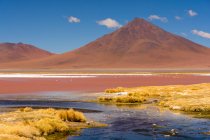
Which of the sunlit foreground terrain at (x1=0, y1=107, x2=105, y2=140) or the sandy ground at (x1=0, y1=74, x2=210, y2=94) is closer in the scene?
the sunlit foreground terrain at (x1=0, y1=107, x2=105, y2=140)

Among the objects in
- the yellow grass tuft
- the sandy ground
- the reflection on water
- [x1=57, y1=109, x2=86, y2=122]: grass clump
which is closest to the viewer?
the yellow grass tuft

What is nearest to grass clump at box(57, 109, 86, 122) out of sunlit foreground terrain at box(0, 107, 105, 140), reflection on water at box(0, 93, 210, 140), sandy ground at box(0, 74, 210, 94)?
sunlit foreground terrain at box(0, 107, 105, 140)

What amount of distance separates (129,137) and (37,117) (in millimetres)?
6270

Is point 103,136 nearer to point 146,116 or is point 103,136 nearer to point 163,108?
point 146,116

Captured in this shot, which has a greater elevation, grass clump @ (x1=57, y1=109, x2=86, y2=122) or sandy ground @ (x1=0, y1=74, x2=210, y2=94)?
sandy ground @ (x1=0, y1=74, x2=210, y2=94)

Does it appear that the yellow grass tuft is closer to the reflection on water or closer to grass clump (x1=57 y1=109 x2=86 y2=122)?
grass clump (x1=57 y1=109 x2=86 y2=122)

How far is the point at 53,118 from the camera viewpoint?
74.8ft

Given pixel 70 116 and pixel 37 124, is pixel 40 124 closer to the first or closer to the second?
pixel 37 124

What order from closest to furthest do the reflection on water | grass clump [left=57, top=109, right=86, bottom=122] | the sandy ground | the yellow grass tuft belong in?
the yellow grass tuft → the reflection on water → grass clump [left=57, top=109, right=86, bottom=122] → the sandy ground

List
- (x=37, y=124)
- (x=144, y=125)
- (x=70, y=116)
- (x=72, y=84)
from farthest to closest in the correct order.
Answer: (x=72, y=84)
(x=70, y=116)
(x=144, y=125)
(x=37, y=124)

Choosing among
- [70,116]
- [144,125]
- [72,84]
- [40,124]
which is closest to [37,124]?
[40,124]

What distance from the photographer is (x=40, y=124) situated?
20734 millimetres

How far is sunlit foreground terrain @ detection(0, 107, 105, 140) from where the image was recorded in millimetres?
18578

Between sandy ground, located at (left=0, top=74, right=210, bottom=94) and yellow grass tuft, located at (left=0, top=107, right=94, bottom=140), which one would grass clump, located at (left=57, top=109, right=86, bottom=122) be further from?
sandy ground, located at (left=0, top=74, right=210, bottom=94)
